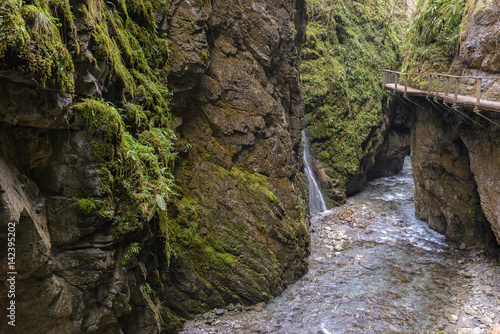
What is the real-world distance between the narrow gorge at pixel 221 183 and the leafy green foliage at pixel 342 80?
177mm

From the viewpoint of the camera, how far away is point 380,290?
984 cm

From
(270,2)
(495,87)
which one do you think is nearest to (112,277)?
(270,2)

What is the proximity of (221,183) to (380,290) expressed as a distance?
5.83 m

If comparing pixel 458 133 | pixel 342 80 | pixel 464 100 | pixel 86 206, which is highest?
pixel 342 80

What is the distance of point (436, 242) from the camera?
1352 cm

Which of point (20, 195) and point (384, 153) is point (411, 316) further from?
point (384, 153)

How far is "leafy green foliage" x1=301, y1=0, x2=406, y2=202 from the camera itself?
18.9m

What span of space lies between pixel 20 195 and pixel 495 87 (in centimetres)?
1232

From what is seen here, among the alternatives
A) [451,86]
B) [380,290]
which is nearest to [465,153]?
[451,86]

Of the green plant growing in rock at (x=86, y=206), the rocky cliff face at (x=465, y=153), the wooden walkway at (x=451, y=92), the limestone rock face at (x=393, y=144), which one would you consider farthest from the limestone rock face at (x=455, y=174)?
the green plant growing in rock at (x=86, y=206)

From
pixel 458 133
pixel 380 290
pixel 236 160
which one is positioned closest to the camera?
pixel 380 290

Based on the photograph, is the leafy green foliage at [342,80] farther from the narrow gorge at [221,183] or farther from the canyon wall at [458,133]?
the canyon wall at [458,133]

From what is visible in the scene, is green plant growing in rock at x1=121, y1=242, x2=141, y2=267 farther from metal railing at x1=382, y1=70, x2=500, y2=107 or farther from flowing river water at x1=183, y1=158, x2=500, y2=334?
metal railing at x1=382, y1=70, x2=500, y2=107

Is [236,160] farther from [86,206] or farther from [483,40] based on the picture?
[483,40]
